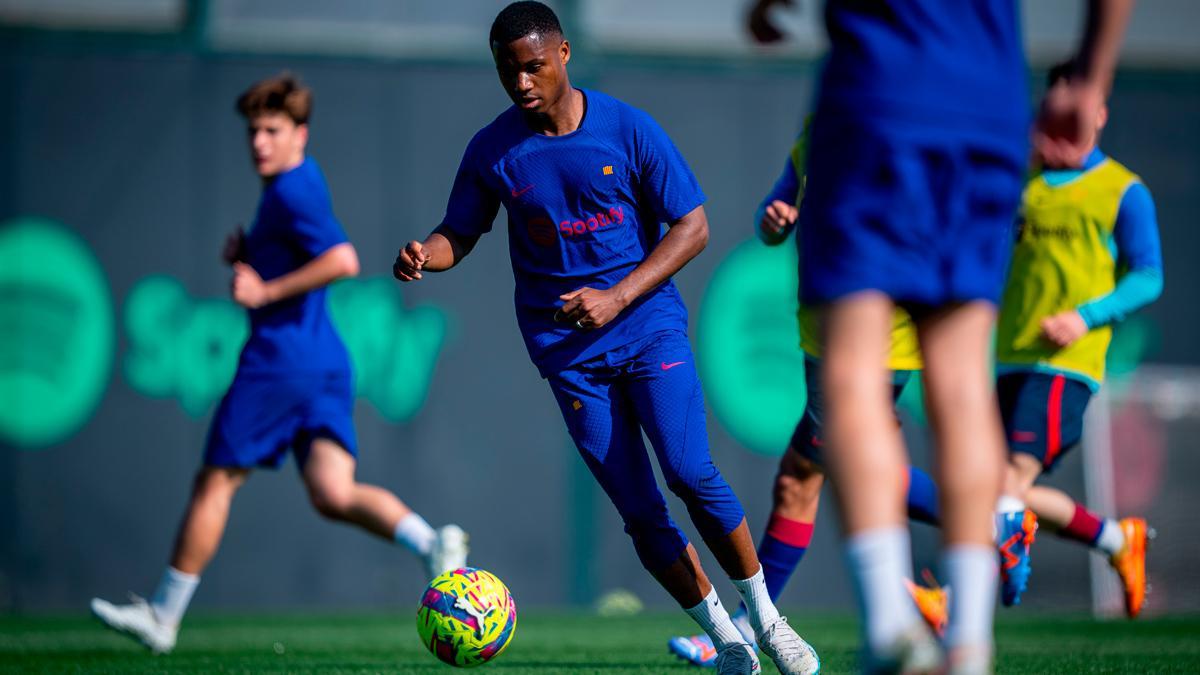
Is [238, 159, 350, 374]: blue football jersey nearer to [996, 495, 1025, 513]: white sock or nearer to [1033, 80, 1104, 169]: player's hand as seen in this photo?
[996, 495, 1025, 513]: white sock

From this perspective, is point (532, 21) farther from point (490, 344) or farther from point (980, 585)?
point (490, 344)

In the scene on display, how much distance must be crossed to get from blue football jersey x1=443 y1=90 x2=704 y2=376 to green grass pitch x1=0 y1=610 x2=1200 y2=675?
137cm

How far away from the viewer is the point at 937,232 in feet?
8.84

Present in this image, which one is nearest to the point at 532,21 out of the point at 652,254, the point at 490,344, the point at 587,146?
the point at 587,146

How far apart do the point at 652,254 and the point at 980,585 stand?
1900 millimetres

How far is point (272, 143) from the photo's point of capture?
21.2 feet

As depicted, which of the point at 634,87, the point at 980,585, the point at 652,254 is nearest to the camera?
the point at 980,585

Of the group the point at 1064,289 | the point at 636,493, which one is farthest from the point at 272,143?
the point at 1064,289

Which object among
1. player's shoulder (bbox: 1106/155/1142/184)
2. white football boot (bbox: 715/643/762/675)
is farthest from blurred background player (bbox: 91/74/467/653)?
player's shoulder (bbox: 1106/155/1142/184)

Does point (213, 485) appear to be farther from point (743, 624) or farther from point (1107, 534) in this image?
point (1107, 534)

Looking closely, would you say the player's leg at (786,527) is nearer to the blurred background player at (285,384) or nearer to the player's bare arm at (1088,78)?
the blurred background player at (285,384)

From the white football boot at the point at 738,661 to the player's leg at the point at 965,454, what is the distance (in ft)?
5.41

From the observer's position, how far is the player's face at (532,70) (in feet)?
13.9

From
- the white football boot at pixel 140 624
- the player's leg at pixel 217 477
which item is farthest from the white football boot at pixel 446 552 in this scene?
the white football boot at pixel 140 624
